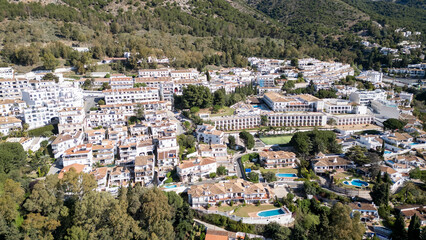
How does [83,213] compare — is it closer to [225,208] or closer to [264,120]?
[225,208]

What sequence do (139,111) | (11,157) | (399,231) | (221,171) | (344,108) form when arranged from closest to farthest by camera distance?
1. (399,231)
2. (11,157)
3. (221,171)
4. (139,111)
5. (344,108)

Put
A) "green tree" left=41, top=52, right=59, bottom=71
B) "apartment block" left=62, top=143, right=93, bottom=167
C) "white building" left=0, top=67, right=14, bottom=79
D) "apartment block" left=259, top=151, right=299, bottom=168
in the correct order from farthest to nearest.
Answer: "green tree" left=41, top=52, right=59, bottom=71, "white building" left=0, top=67, right=14, bottom=79, "apartment block" left=259, top=151, right=299, bottom=168, "apartment block" left=62, top=143, right=93, bottom=167

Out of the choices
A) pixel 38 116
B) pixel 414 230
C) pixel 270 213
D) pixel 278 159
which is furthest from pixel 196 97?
pixel 414 230

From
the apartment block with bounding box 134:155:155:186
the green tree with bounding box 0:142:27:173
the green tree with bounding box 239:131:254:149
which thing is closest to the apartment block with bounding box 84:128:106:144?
the green tree with bounding box 0:142:27:173

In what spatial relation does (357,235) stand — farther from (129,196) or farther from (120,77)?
(120,77)

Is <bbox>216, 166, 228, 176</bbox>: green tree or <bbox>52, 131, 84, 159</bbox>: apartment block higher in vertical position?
<bbox>52, 131, 84, 159</bbox>: apartment block

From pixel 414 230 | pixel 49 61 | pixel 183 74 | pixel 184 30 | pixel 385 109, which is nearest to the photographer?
pixel 414 230

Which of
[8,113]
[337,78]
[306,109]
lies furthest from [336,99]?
[8,113]

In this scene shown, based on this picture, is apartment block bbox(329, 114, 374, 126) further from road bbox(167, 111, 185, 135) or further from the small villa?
road bbox(167, 111, 185, 135)

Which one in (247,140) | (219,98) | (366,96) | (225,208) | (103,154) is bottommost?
(225,208)
